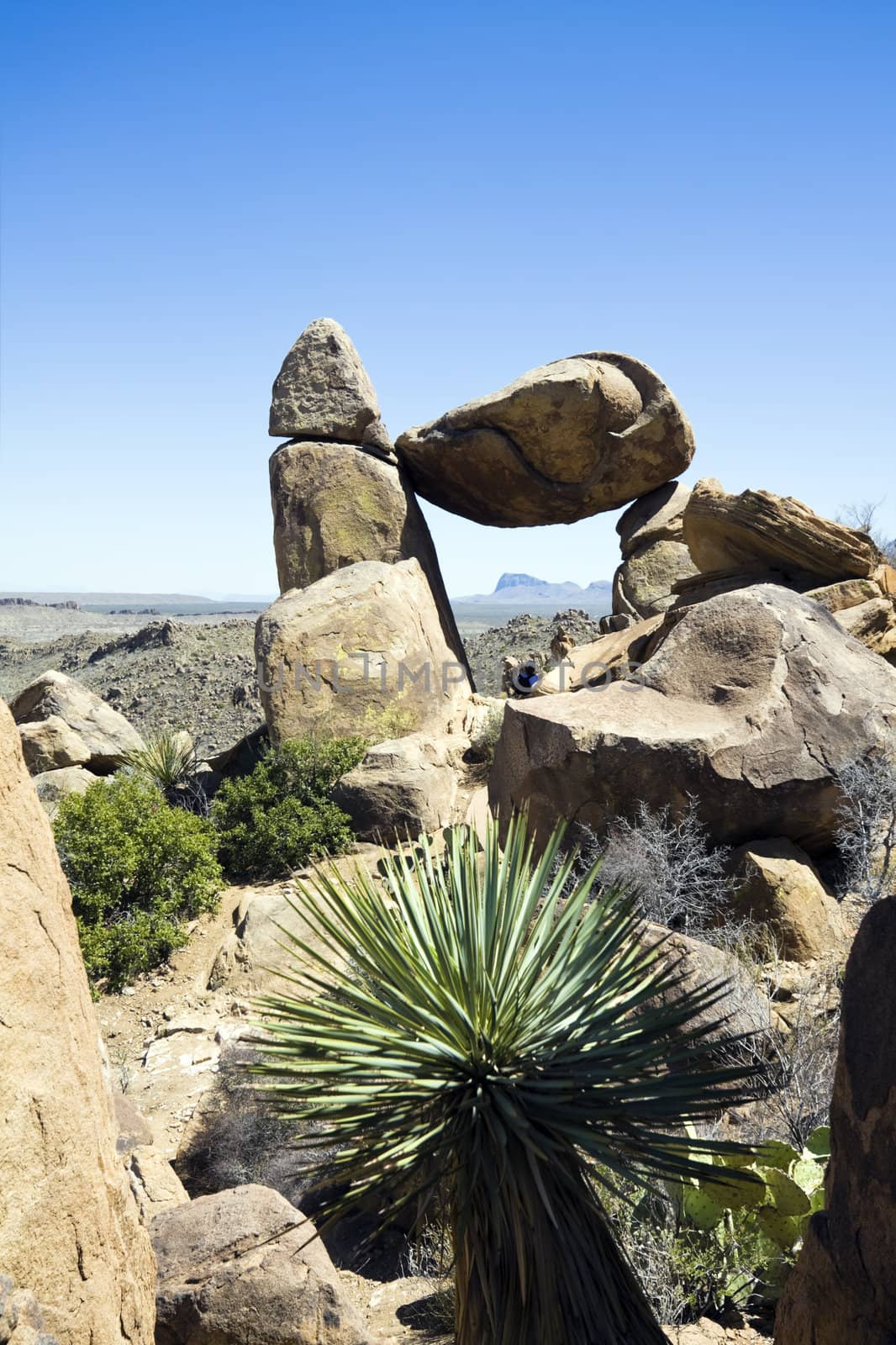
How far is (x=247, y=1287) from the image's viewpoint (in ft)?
12.8

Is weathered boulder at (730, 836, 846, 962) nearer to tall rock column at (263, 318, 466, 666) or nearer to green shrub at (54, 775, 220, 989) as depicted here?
green shrub at (54, 775, 220, 989)

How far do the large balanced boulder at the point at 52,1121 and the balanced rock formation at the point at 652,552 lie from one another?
1273cm

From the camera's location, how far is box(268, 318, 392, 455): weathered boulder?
14102mm

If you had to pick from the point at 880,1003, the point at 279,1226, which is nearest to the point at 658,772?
the point at 279,1226

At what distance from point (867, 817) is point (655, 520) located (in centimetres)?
808

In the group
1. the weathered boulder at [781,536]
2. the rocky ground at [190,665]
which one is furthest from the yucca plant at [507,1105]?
the rocky ground at [190,665]

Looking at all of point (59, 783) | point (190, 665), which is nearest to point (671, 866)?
point (59, 783)

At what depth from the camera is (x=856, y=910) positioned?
25.4ft

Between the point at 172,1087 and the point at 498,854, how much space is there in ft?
12.4

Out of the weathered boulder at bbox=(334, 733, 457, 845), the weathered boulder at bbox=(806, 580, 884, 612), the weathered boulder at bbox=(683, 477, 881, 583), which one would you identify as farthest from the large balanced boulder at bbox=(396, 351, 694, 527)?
the weathered boulder at bbox=(334, 733, 457, 845)

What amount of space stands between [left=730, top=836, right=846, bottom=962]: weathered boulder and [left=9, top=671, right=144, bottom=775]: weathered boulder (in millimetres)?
9234

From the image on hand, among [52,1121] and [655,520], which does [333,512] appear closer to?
[655,520]

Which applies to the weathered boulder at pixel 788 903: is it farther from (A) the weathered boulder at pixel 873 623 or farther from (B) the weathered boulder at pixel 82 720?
(B) the weathered boulder at pixel 82 720

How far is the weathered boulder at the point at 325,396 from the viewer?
1410 cm
